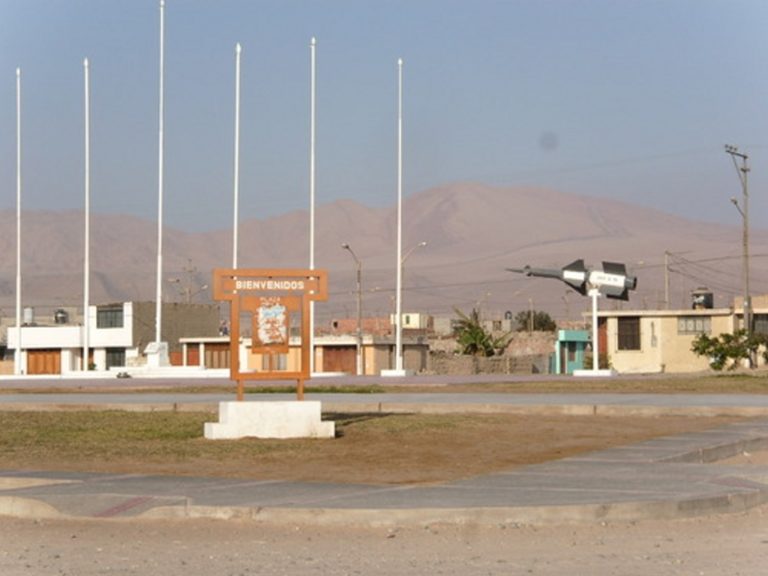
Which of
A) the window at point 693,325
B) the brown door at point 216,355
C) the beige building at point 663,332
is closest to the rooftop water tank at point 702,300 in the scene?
the window at point 693,325

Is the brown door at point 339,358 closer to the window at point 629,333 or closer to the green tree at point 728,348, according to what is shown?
the window at point 629,333

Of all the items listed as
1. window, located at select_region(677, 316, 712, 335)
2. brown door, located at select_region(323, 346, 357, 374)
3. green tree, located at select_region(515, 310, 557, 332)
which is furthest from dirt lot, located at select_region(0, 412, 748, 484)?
green tree, located at select_region(515, 310, 557, 332)

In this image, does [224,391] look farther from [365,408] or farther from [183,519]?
[183,519]

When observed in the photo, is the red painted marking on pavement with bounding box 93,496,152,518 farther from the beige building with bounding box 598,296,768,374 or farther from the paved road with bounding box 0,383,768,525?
the beige building with bounding box 598,296,768,374

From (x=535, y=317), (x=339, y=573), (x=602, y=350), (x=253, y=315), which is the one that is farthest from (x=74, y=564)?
(x=535, y=317)

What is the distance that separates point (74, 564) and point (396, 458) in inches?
319

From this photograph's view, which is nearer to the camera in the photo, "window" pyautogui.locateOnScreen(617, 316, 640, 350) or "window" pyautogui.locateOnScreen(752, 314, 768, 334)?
"window" pyautogui.locateOnScreen(617, 316, 640, 350)

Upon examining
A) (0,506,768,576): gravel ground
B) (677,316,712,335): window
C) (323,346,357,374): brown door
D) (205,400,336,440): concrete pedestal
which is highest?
(677,316,712,335): window

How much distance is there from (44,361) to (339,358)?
62.3 ft

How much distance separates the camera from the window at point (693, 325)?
272 feet

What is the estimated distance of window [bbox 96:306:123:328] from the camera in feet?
304

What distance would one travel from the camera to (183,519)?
12875 millimetres

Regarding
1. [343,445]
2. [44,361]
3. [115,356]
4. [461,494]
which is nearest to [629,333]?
[115,356]

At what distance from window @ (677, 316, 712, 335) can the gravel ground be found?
71.2 m
